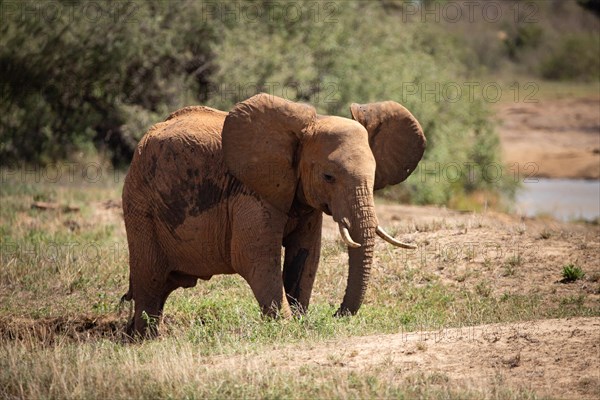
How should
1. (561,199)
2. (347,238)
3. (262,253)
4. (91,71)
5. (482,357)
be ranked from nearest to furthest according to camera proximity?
1. (482,357)
2. (347,238)
3. (262,253)
4. (91,71)
5. (561,199)

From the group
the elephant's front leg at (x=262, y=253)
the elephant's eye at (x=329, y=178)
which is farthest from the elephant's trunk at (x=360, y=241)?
the elephant's front leg at (x=262, y=253)

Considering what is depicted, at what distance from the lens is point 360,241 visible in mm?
9453

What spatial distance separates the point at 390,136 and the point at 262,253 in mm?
1730

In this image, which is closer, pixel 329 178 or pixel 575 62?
pixel 329 178

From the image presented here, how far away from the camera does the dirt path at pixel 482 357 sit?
25.6 ft

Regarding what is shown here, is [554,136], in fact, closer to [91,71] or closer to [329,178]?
[91,71]

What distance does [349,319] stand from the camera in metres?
9.81

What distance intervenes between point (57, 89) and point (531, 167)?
1555cm

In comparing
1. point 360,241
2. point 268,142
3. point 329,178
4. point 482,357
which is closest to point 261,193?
point 268,142

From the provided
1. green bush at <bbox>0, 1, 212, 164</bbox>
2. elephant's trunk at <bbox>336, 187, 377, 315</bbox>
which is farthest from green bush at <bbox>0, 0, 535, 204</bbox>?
elephant's trunk at <bbox>336, 187, 377, 315</bbox>

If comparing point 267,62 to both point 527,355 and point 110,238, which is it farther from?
point 527,355

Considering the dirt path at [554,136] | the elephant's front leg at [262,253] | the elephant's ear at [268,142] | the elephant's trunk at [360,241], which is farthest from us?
the dirt path at [554,136]

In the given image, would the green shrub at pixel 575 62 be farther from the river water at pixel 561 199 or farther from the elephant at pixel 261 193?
the elephant at pixel 261 193

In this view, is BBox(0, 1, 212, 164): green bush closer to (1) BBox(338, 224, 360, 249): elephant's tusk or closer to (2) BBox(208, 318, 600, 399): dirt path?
(1) BBox(338, 224, 360, 249): elephant's tusk
